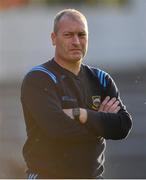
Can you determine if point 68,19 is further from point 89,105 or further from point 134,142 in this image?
point 134,142

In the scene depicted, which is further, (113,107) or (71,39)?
(113,107)

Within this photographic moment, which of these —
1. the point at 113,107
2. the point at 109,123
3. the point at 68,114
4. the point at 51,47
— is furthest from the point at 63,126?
the point at 51,47

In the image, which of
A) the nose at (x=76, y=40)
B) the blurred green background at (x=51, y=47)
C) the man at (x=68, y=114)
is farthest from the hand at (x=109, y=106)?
the blurred green background at (x=51, y=47)

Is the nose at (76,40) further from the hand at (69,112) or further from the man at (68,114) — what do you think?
the hand at (69,112)

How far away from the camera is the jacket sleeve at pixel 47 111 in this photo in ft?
16.7

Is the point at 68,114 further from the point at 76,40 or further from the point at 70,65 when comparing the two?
the point at 76,40

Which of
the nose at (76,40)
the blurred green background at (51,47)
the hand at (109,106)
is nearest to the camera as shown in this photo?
the nose at (76,40)

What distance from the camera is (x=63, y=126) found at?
16.8ft

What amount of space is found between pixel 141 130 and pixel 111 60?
3.33 meters

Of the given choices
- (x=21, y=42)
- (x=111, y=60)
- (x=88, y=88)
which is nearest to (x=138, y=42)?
(x=111, y=60)

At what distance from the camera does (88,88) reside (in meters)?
5.30

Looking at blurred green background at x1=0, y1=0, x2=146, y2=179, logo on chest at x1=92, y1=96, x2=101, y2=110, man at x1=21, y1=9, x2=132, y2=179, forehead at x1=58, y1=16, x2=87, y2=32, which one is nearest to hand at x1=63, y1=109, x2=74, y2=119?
man at x1=21, y1=9, x2=132, y2=179

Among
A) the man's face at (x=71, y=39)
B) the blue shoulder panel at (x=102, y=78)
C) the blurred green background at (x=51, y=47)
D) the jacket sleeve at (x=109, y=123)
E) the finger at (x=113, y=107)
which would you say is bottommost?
the blurred green background at (x=51, y=47)

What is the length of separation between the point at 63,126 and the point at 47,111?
13cm
